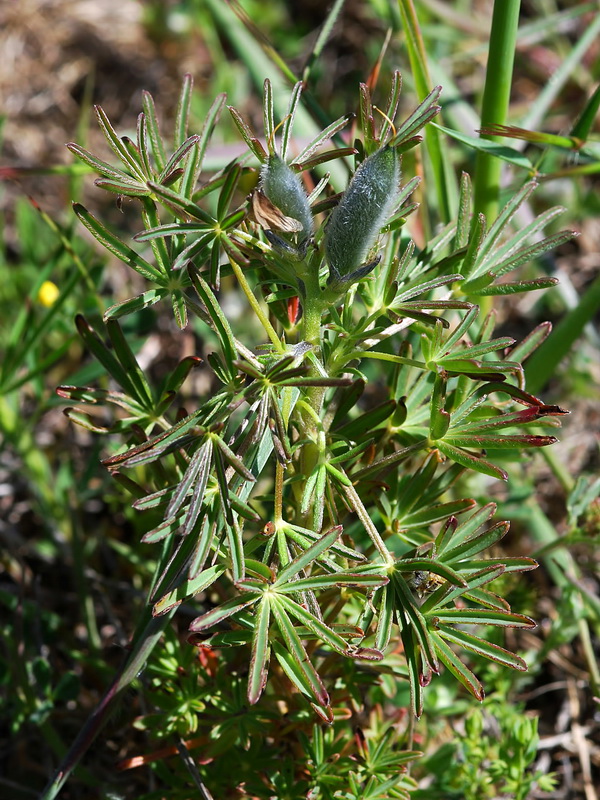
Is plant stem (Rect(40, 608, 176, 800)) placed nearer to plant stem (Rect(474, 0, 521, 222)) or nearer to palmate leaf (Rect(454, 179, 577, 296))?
palmate leaf (Rect(454, 179, 577, 296))

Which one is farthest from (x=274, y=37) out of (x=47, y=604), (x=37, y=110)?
(x=47, y=604)

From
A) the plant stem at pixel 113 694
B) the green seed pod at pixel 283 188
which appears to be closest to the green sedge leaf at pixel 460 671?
the plant stem at pixel 113 694

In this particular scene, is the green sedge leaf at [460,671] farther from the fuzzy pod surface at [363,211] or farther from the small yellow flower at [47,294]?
the small yellow flower at [47,294]

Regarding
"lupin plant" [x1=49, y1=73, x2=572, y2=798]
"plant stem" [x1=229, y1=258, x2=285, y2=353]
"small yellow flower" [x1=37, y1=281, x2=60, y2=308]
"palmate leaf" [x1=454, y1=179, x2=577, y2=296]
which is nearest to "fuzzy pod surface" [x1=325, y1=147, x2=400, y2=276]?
"lupin plant" [x1=49, y1=73, x2=572, y2=798]

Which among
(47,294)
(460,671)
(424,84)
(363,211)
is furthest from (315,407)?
(47,294)

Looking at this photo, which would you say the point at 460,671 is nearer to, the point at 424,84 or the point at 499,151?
the point at 499,151

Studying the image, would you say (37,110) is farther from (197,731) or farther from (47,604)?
(197,731)

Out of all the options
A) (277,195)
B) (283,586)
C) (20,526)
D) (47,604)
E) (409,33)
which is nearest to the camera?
(277,195)
